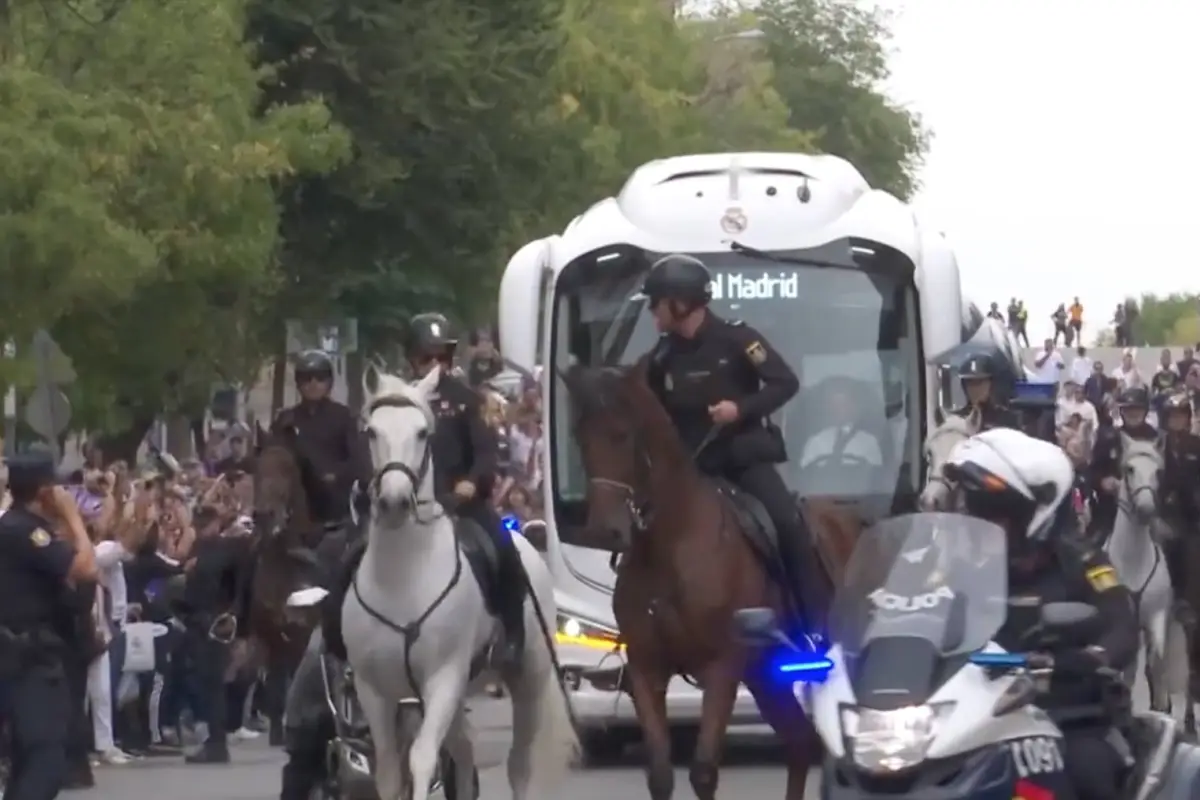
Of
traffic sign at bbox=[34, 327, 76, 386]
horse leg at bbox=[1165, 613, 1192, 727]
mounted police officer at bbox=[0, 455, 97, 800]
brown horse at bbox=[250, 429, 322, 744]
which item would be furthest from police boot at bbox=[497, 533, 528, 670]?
traffic sign at bbox=[34, 327, 76, 386]

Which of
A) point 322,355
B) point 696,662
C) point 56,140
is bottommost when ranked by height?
point 696,662

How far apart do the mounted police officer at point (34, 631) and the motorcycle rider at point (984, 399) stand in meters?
7.66

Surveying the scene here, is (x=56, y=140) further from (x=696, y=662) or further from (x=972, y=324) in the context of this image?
(x=696, y=662)

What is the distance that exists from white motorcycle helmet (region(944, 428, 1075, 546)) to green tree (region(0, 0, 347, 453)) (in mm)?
17368

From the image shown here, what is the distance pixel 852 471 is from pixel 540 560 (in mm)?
5181

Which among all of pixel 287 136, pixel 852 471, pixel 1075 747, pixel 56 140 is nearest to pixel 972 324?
pixel 287 136

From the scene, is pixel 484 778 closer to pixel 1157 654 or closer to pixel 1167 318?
pixel 1157 654

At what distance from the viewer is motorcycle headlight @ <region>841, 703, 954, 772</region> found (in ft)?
28.0

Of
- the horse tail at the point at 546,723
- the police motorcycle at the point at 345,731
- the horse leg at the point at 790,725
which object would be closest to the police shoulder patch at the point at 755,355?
the horse leg at the point at 790,725

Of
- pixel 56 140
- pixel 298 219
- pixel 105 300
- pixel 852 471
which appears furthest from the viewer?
pixel 298 219

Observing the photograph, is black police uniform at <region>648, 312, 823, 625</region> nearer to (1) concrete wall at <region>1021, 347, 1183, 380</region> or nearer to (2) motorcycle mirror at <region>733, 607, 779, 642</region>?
(2) motorcycle mirror at <region>733, 607, 779, 642</region>

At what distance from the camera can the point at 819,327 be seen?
20625mm

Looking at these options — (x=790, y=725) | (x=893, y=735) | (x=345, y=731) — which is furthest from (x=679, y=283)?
(x=893, y=735)

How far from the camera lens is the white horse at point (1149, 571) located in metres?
20.7
